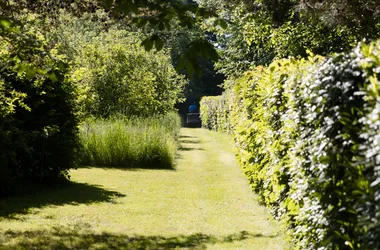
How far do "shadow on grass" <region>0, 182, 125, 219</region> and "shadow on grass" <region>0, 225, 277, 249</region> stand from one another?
4.30 feet

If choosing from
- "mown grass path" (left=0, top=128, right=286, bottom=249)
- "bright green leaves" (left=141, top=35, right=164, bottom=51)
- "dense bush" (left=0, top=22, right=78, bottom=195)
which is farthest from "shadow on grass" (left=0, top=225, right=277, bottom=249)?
"bright green leaves" (left=141, top=35, right=164, bottom=51)

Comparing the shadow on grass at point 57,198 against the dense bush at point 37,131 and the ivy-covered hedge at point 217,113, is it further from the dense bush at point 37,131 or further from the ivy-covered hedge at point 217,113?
the ivy-covered hedge at point 217,113

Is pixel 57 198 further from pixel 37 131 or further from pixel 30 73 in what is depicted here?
pixel 30 73

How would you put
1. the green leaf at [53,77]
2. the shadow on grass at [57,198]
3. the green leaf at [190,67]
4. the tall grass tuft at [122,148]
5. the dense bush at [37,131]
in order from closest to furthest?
the green leaf at [190,67]
the green leaf at [53,77]
the shadow on grass at [57,198]
the dense bush at [37,131]
the tall grass tuft at [122,148]

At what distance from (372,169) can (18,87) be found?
29.2 ft

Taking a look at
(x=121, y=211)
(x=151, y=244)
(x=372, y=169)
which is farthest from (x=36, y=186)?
(x=372, y=169)

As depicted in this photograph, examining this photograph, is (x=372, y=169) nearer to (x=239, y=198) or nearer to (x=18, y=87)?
(x=239, y=198)

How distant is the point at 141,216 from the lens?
29.4 feet

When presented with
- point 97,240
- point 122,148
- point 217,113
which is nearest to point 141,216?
point 97,240

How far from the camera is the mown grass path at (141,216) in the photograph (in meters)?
7.18

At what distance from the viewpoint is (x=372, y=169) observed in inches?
132

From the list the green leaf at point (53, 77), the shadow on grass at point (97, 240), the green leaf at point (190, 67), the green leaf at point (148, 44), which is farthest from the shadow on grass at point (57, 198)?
the green leaf at point (190, 67)

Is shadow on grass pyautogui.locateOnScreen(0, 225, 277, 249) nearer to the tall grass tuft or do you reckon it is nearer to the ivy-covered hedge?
the tall grass tuft

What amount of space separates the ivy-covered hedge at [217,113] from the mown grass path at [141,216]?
13330 millimetres
